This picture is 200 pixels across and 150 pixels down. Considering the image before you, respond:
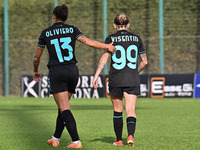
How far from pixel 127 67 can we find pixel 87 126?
348 cm

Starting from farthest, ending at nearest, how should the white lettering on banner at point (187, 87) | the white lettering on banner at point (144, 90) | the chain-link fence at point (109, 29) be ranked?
the chain-link fence at point (109, 29)
the white lettering on banner at point (144, 90)
the white lettering on banner at point (187, 87)

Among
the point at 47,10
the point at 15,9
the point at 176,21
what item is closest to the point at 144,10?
the point at 176,21

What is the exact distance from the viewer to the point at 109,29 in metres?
26.7

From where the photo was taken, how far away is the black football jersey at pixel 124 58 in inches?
291

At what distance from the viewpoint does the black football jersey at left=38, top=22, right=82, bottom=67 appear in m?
7.00

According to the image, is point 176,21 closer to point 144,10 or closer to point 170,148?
point 144,10

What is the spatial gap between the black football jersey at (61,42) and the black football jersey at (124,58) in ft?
2.03

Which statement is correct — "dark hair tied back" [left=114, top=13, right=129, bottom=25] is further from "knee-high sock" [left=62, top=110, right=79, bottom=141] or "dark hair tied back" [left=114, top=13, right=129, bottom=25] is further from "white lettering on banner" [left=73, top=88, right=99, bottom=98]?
"white lettering on banner" [left=73, top=88, right=99, bottom=98]

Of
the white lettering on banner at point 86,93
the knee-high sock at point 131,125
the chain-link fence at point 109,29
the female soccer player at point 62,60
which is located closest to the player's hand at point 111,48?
the female soccer player at point 62,60

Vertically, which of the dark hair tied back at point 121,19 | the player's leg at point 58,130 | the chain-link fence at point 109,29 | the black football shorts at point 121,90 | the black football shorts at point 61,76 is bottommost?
the player's leg at point 58,130

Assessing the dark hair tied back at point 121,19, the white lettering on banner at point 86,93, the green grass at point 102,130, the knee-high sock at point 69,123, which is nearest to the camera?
the knee-high sock at point 69,123

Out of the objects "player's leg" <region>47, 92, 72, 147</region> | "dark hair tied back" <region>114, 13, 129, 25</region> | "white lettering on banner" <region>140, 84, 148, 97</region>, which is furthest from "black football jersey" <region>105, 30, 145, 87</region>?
"white lettering on banner" <region>140, 84, 148, 97</region>

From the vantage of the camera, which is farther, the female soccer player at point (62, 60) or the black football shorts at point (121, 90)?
the black football shorts at point (121, 90)

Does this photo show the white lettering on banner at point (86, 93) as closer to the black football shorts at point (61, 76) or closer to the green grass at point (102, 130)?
the green grass at point (102, 130)
